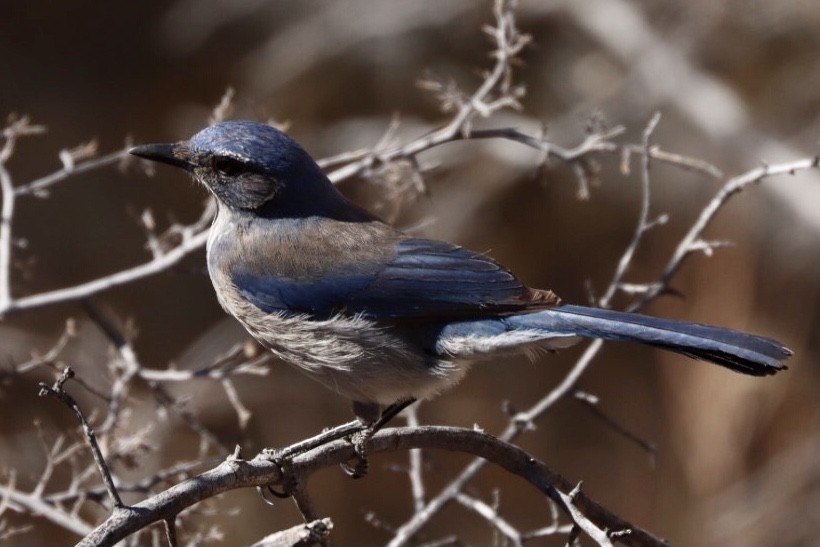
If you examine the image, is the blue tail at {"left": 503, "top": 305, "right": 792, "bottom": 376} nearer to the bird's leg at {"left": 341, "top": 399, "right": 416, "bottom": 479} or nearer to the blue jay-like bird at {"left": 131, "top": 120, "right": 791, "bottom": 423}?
the blue jay-like bird at {"left": 131, "top": 120, "right": 791, "bottom": 423}

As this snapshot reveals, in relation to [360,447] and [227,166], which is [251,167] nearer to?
[227,166]

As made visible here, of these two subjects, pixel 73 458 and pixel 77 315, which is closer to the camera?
pixel 73 458

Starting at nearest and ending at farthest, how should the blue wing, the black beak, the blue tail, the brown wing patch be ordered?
1. the blue tail
2. the brown wing patch
3. the blue wing
4. the black beak

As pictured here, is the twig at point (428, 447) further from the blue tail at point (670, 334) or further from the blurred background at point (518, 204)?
the blurred background at point (518, 204)

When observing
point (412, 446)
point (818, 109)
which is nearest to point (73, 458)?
point (412, 446)

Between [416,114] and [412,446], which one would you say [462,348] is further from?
[416,114]

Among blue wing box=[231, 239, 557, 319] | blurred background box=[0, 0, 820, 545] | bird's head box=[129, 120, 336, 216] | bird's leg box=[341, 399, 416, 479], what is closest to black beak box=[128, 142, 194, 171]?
bird's head box=[129, 120, 336, 216]

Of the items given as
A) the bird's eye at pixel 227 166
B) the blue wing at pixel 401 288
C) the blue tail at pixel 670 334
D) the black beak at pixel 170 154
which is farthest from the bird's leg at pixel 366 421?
the black beak at pixel 170 154
